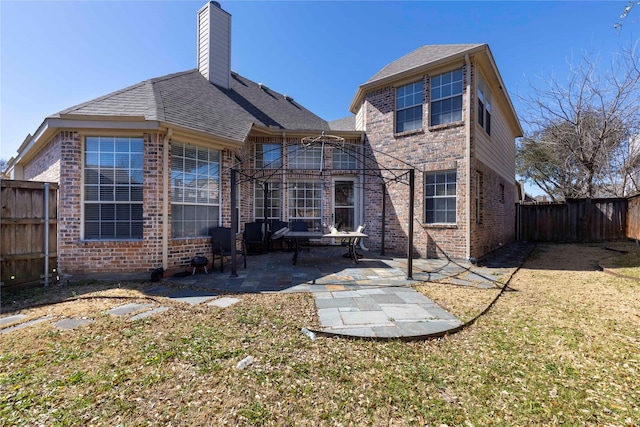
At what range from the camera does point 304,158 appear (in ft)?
32.7

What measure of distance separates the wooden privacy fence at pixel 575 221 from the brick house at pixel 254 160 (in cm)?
213

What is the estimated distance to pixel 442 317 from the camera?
11.8ft

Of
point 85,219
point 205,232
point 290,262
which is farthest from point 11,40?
point 290,262

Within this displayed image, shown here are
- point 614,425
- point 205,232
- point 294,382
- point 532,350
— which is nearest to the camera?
point 614,425

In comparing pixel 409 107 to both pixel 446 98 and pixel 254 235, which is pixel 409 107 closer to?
pixel 446 98

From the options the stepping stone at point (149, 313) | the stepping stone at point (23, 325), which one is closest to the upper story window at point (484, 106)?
the stepping stone at point (149, 313)

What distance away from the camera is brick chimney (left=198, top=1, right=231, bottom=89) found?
418 inches

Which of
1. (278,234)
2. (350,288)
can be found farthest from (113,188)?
(350,288)

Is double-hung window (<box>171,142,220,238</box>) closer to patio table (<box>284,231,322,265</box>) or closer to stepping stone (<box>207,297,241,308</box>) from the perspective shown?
patio table (<box>284,231,322,265</box>)

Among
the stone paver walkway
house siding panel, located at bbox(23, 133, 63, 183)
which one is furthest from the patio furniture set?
house siding panel, located at bbox(23, 133, 63, 183)

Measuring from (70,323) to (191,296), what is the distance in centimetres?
149

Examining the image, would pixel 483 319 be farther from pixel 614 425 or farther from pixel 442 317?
pixel 614 425

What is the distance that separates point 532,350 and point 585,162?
51.8 feet

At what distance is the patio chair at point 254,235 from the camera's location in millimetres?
8250
